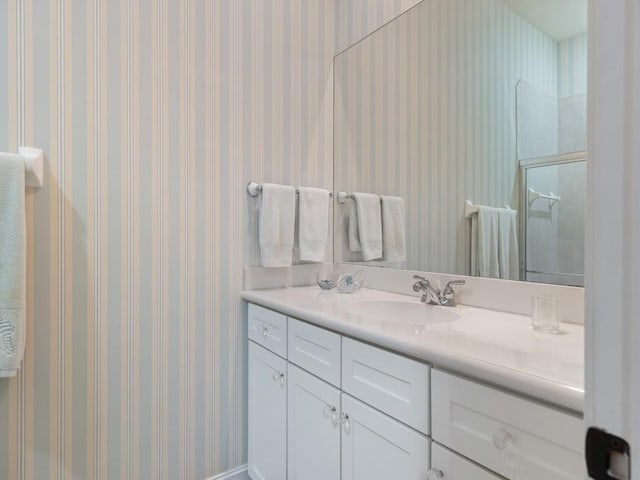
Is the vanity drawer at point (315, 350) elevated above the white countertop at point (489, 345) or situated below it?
below

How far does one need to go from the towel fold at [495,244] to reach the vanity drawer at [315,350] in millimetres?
621

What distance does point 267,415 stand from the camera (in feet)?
4.57

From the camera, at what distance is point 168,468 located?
1.38 meters

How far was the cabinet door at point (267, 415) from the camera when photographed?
4.26 ft

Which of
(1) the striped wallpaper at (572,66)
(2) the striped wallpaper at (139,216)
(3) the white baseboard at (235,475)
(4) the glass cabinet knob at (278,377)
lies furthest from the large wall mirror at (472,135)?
(3) the white baseboard at (235,475)

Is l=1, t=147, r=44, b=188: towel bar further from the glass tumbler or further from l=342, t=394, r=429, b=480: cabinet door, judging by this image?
the glass tumbler

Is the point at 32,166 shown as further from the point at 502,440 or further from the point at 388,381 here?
the point at 502,440

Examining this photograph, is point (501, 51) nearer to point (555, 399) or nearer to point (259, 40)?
point (259, 40)

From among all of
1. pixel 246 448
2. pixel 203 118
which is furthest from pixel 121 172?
pixel 246 448

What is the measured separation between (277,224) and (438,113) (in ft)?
2.70

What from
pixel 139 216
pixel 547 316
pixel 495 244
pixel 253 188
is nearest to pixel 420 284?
pixel 495 244

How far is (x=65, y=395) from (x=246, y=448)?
2.46 feet

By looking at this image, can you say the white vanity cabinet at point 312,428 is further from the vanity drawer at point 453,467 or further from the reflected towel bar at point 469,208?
the reflected towel bar at point 469,208

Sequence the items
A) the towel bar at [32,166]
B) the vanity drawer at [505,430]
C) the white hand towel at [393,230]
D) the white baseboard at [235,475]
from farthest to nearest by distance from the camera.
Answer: the white hand towel at [393,230] < the white baseboard at [235,475] < the towel bar at [32,166] < the vanity drawer at [505,430]
